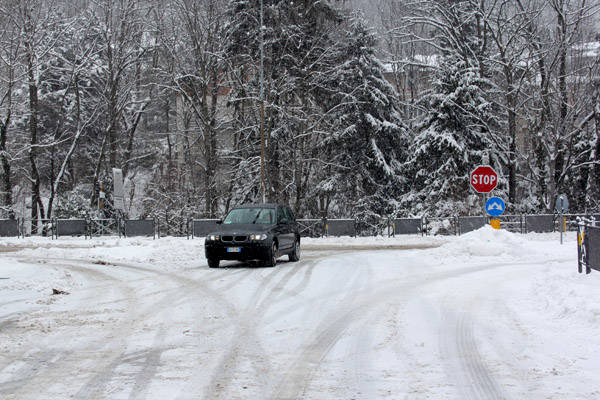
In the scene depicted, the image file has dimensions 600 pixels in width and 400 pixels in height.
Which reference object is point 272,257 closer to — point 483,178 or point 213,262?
point 213,262

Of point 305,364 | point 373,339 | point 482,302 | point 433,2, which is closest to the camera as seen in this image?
point 305,364

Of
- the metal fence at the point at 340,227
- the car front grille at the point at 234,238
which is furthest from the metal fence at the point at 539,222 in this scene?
the car front grille at the point at 234,238

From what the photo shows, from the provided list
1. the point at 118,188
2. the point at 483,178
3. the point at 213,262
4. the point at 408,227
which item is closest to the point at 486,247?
the point at 483,178

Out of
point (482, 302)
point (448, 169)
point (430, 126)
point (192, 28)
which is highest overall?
point (192, 28)

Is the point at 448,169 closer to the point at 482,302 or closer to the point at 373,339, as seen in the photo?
the point at 482,302

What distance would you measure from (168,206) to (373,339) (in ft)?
128

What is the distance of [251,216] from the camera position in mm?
17531

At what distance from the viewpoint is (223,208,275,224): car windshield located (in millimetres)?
17266

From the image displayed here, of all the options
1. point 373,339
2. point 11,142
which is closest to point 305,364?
point 373,339

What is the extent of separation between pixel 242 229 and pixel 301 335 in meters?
8.73

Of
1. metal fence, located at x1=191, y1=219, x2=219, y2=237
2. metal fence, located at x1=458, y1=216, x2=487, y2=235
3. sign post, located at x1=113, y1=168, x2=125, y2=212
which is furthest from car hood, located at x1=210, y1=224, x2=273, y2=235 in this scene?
metal fence, located at x1=458, y1=216, x2=487, y2=235

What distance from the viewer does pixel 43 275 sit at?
584 inches

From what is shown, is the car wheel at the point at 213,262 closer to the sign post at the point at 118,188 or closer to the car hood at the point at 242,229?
the car hood at the point at 242,229

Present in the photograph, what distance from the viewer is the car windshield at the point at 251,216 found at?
17266mm
